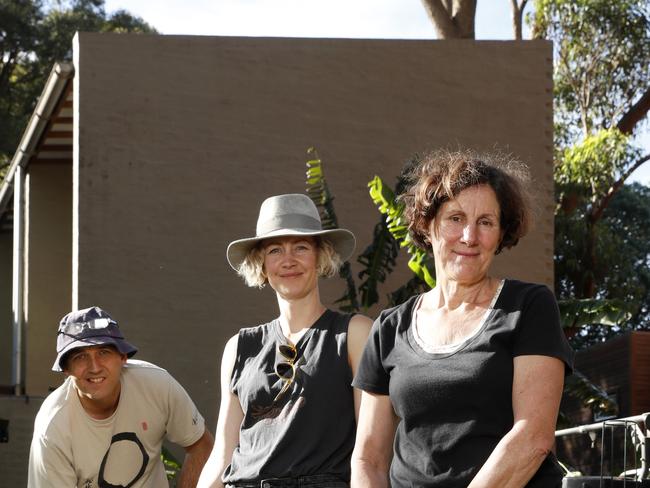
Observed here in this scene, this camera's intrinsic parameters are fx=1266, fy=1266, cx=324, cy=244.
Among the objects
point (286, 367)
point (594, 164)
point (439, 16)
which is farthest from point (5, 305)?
point (286, 367)

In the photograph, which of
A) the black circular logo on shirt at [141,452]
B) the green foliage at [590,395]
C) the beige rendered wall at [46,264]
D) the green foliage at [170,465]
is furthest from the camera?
the beige rendered wall at [46,264]

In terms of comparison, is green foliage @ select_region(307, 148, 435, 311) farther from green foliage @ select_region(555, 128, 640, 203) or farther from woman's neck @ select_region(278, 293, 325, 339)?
green foliage @ select_region(555, 128, 640, 203)

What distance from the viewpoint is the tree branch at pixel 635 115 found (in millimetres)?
20781

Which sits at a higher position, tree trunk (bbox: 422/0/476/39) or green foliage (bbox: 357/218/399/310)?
tree trunk (bbox: 422/0/476/39)

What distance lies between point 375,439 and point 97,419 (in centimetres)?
193

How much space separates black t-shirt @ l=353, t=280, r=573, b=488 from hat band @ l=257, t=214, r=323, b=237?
1.35 meters

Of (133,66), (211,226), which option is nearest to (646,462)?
(211,226)

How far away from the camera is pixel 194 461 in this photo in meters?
5.45

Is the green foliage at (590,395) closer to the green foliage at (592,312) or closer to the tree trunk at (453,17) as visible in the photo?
the green foliage at (592,312)

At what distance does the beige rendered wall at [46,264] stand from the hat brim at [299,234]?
9786 millimetres

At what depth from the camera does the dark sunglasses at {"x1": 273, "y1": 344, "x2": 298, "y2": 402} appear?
4352 millimetres

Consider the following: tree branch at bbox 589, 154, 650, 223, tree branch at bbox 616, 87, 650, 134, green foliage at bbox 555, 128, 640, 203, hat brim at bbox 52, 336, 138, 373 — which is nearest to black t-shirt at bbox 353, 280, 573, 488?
hat brim at bbox 52, 336, 138, 373

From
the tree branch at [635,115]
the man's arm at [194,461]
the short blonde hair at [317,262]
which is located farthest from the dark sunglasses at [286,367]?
the tree branch at [635,115]

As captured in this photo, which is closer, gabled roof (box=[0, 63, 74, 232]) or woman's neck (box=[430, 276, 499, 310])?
woman's neck (box=[430, 276, 499, 310])
